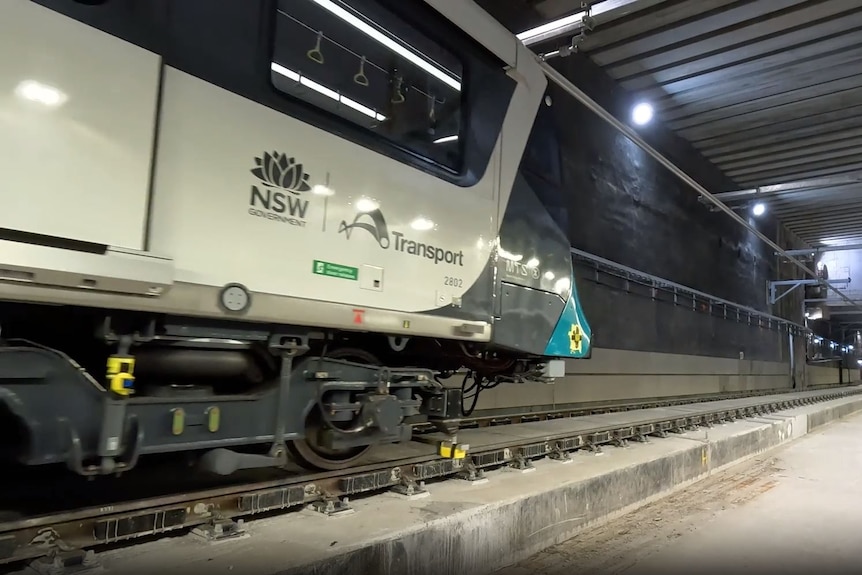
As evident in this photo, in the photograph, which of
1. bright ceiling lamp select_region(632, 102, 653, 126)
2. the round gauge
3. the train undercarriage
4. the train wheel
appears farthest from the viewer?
bright ceiling lamp select_region(632, 102, 653, 126)

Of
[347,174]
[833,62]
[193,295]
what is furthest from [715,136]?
[193,295]

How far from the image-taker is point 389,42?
3.24 m

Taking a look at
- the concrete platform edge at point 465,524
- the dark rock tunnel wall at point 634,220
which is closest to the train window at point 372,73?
the dark rock tunnel wall at point 634,220

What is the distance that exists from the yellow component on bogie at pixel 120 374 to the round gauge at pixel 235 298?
16.2 inches

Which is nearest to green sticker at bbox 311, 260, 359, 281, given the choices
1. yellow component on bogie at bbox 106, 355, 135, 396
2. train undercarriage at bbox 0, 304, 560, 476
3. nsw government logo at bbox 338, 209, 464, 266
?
nsw government logo at bbox 338, 209, 464, 266

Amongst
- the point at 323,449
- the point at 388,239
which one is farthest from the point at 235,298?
the point at 323,449

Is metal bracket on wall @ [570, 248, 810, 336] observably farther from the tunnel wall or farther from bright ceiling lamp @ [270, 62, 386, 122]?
bright ceiling lamp @ [270, 62, 386, 122]

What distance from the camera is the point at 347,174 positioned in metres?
2.81

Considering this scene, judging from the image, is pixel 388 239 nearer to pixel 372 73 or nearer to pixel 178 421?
pixel 372 73

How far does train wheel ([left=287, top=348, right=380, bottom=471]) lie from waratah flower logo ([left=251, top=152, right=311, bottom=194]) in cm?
101

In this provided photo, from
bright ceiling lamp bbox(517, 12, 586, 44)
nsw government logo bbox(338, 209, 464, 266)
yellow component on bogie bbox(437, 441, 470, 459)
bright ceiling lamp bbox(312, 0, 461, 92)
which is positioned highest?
bright ceiling lamp bbox(517, 12, 586, 44)

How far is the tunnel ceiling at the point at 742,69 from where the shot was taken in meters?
7.21

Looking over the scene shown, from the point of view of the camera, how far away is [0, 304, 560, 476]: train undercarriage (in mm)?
2074

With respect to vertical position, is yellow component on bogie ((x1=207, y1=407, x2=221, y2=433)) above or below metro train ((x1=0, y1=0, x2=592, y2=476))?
below
